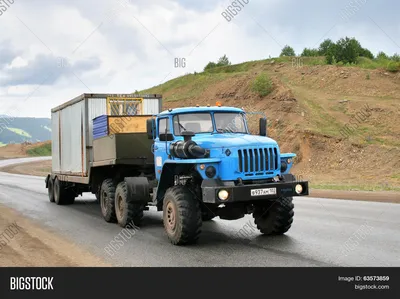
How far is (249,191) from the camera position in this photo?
9.34m

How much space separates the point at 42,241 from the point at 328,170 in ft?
81.7

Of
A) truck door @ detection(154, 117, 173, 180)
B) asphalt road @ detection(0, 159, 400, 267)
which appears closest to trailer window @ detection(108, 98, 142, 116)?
asphalt road @ detection(0, 159, 400, 267)

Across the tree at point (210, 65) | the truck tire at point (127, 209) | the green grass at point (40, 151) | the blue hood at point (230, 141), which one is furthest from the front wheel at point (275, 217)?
the green grass at point (40, 151)

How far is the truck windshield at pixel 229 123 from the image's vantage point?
35.7 feet

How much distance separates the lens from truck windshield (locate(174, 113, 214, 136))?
1077 centimetres

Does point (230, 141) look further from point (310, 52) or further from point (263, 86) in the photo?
point (310, 52)

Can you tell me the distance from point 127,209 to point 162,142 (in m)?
2.17

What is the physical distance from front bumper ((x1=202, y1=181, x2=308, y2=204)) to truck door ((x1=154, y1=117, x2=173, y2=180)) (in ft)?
6.39

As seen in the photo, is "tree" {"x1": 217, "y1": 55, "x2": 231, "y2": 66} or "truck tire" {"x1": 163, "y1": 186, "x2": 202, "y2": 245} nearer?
"truck tire" {"x1": 163, "y1": 186, "x2": 202, "y2": 245}

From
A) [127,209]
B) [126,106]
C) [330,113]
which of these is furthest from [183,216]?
[330,113]

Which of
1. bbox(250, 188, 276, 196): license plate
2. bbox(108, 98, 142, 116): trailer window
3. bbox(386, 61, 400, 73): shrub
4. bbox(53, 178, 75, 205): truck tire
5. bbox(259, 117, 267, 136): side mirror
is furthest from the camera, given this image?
bbox(386, 61, 400, 73): shrub

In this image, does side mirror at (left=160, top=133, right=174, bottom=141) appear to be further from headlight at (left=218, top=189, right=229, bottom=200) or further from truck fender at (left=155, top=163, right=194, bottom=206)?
headlight at (left=218, top=189, right=229, bottom=200)
